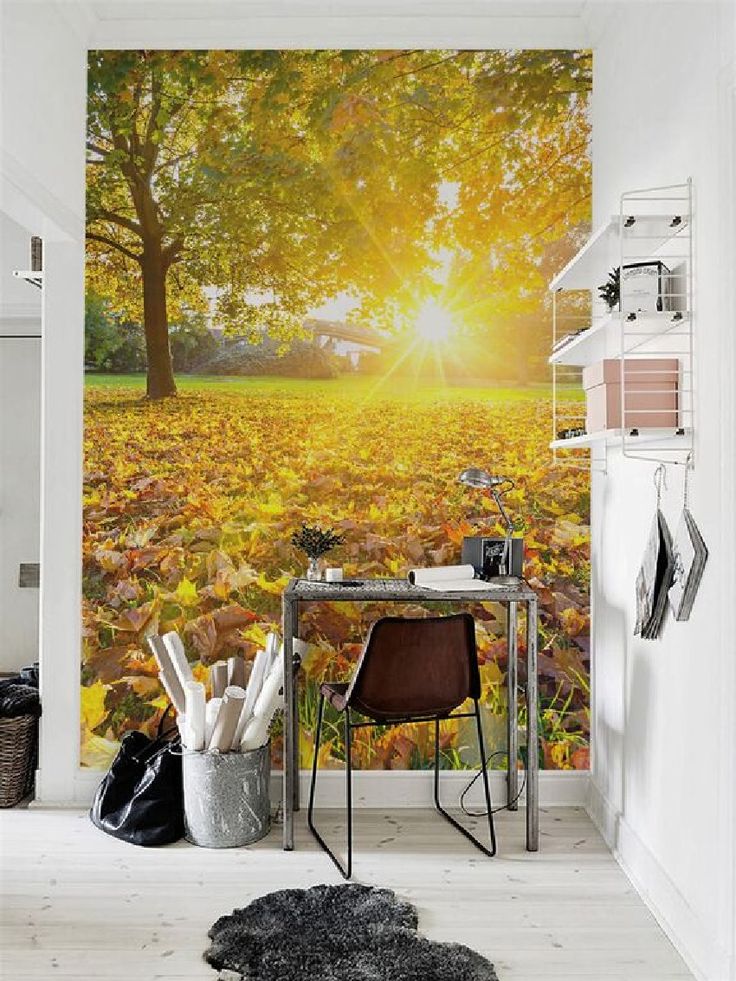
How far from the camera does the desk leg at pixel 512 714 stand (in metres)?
3.33

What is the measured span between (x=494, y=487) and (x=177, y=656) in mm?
1286

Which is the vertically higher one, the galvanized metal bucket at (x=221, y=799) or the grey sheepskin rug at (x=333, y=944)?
the galvanized metal bucket at (x=221, y=799)

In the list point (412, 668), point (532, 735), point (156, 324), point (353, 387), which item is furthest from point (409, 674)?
point (156, 324)

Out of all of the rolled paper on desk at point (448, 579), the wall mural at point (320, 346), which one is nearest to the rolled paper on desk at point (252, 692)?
the wall mural at point (320, 346)

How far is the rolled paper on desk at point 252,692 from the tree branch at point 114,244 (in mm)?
1578

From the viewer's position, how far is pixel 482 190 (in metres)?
3.49

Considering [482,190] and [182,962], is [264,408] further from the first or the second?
[182,962]

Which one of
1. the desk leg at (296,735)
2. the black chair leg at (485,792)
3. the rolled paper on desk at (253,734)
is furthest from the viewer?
the desk leg at (296,735)

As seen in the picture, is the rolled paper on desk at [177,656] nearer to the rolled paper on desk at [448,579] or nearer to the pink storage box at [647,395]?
the rolled paper on desk at [448,579]

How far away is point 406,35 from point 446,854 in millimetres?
2922

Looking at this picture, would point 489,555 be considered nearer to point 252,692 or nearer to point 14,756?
point 252,692

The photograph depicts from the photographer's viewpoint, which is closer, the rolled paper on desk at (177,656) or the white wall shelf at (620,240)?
the white wall shelf at (620,240)

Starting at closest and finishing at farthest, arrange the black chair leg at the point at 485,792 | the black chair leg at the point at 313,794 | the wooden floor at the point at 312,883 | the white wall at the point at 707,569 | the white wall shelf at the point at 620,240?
the white wall at the point at 707,569
the wooden floor at the point at 312,883
the white wall shelf at the point at 620,240
the black chair leg at the point at 313,794
the black chair leg at the point at 485,792

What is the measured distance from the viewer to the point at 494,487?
3.34 metres
